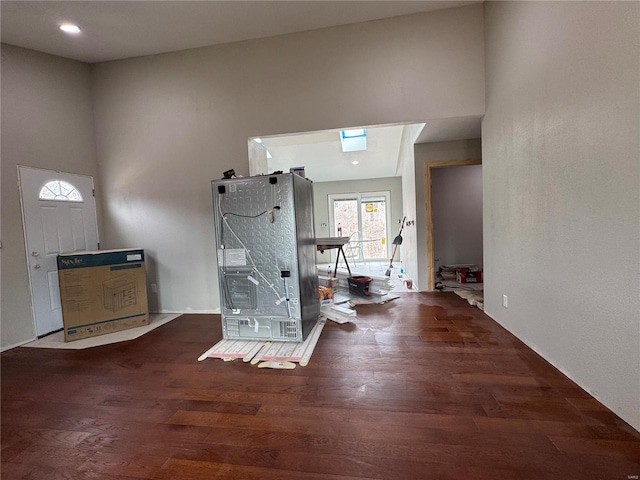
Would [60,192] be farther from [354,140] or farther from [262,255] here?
[354,140]

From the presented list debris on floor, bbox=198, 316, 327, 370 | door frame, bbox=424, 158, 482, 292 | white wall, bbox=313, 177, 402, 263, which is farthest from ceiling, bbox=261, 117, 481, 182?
debris on floor, bbox=198, 316, 327, 370

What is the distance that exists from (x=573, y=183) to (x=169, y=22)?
12.7 ft

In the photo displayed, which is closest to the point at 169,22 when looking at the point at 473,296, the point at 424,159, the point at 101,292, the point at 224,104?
the point at 224,104

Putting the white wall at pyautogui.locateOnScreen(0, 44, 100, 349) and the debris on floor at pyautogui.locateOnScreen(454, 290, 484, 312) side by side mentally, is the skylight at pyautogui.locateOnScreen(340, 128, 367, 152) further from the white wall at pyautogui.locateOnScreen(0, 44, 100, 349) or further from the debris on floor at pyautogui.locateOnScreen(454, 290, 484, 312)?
the white wall at pyautogui.locateOnScreen(0, 44, 100, 349)

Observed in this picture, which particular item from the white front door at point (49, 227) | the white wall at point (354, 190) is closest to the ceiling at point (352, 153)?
the white wall at point (354, 190)

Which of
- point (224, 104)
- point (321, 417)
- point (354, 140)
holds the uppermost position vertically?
point (354, 140)

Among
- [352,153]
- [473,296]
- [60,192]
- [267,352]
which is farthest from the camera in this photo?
[352,153]

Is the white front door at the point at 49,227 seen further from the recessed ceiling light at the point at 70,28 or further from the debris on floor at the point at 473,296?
the debris on floor at the point at 473,296

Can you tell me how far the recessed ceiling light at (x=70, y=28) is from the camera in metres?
2.68

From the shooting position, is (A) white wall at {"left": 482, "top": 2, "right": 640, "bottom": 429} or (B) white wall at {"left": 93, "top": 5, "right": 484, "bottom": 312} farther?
(B) white wall at {"left": 93, "top": 5, "right": 484, "bottom": 312}

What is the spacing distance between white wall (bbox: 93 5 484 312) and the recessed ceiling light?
0.62 metres

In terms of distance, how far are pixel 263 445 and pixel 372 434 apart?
576mm

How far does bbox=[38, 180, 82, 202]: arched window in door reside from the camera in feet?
9.97

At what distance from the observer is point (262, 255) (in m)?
2.52
